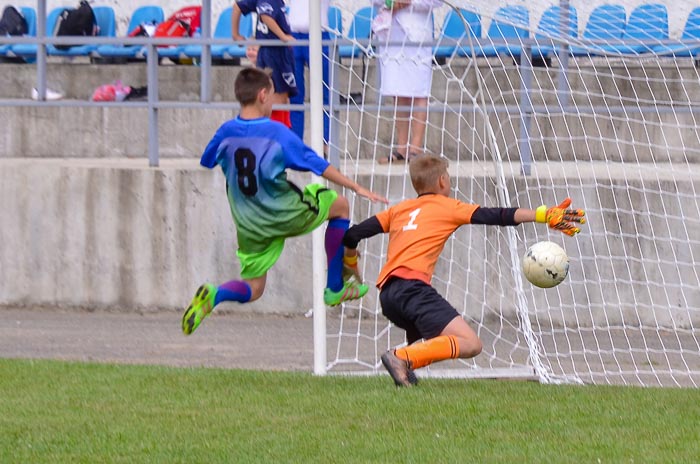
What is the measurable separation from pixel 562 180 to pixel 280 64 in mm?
2481

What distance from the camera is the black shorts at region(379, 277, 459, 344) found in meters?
7.61

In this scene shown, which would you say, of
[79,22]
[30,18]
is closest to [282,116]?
[79,22]

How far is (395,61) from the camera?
10.4m

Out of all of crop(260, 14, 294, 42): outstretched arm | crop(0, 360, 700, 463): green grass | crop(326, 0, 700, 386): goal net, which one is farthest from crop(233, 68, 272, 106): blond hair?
crop(260, 14, 294, 42): outstretched arm

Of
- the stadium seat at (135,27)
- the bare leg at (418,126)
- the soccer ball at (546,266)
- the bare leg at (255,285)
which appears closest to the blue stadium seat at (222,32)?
the stadium seat at (135,27)

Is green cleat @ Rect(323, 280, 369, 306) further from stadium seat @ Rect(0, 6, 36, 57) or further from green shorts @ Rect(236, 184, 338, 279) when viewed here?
stadium seat @ Rect(0, 6, 36, 57)

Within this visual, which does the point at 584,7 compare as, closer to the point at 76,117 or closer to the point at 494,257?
the point at 494,257

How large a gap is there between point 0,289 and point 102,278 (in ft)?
3.12

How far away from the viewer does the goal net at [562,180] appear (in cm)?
976

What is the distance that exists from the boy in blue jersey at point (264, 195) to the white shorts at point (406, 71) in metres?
2.66

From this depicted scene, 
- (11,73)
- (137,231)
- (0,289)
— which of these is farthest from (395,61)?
(11,73)

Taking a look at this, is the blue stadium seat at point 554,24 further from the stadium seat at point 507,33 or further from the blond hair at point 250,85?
the blond hair at point 250,85

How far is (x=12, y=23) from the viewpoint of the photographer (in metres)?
15.8

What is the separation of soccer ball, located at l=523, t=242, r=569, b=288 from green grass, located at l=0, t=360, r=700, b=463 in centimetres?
61
